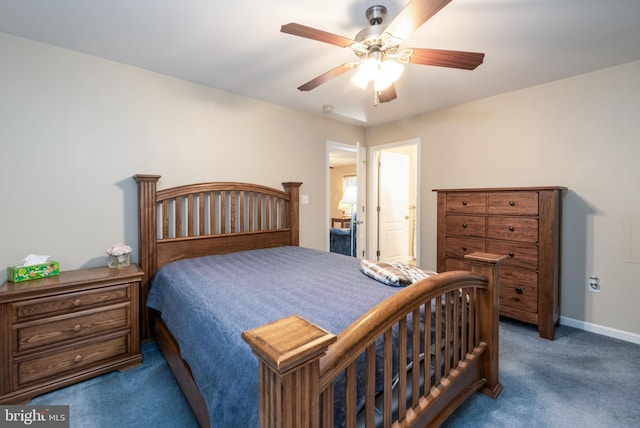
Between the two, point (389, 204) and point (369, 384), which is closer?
point (369, 384)

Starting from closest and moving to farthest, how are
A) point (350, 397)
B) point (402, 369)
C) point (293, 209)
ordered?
point (350, 397) → point (402, 369) → point (293, 209)

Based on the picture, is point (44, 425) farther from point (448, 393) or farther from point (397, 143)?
point (397, 143)

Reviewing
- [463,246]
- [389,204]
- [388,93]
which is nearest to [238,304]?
[388,93]

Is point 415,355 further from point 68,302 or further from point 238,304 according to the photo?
point 68,302

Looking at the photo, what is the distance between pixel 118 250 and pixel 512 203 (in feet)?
11.5

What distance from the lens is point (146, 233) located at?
2.49 m

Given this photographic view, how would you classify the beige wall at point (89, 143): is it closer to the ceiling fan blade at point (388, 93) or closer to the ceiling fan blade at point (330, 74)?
the ceiling fan blade at point (330, 74)

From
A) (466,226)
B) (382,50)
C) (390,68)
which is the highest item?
(382,50)

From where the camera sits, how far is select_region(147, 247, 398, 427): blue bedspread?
1046 millimetres

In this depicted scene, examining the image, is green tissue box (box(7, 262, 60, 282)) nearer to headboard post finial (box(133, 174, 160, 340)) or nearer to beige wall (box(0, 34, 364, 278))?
beige wall (box(0, 34, 364, 278))

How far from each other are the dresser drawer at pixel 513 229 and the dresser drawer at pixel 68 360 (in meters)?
3.34

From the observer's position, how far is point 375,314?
1031 mm

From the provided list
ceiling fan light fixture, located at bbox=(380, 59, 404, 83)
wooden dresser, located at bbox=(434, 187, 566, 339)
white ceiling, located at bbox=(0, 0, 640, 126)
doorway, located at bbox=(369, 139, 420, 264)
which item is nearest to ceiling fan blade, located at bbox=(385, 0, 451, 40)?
ceiling fan light fixture, located at bbox=(380, 59, 404, 83)

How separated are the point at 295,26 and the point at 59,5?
1.51 m
